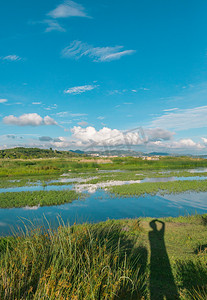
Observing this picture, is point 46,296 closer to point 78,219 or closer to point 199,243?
point 199,243

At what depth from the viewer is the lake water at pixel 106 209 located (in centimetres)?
1198

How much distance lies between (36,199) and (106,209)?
250 inches

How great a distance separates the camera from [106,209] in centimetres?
1412

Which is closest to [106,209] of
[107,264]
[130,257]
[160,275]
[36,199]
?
[36,199]

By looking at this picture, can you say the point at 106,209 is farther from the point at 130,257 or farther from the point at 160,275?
the point at 130,257

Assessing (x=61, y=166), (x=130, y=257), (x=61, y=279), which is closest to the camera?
(x=61, y=279)

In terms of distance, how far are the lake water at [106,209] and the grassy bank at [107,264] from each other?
12.3 ft

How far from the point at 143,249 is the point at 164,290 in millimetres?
2126

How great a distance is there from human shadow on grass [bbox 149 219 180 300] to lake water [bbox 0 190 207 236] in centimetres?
559

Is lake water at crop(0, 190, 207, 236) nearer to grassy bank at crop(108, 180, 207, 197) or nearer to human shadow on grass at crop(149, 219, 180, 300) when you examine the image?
grassy bank at crop(108, 180, 207, 197)

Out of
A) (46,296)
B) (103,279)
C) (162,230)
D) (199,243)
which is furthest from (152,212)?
(46,296)

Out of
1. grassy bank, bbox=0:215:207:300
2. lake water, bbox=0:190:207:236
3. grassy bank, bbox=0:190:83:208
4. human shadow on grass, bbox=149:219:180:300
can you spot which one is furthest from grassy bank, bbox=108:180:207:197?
human shadow on grass, bbox=149:219:180:300

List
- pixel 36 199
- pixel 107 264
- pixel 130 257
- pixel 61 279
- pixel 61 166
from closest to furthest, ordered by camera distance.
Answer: pixel 61 279 < pixel 107 264 < pixel 130 257 < pixel 36 199 < pixel 61 166

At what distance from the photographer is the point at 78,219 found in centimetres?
1184
